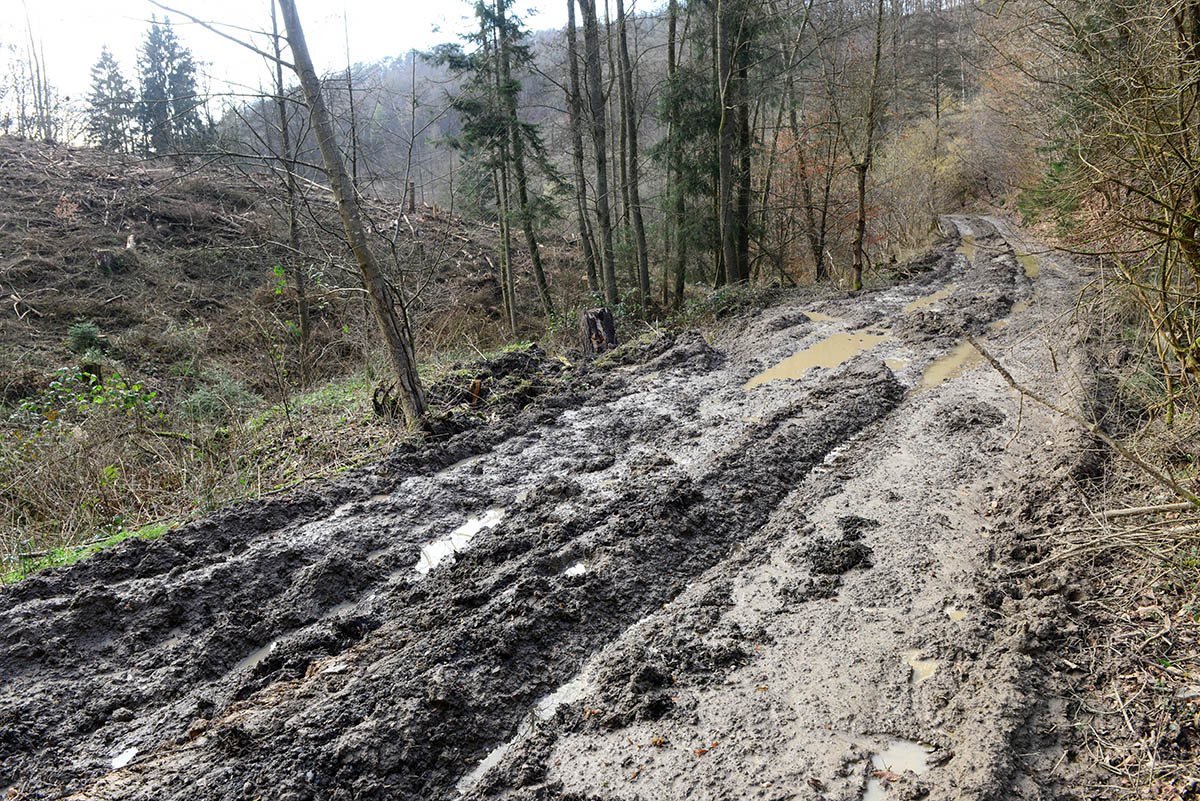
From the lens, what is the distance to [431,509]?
545cm

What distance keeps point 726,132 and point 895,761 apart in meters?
13.4

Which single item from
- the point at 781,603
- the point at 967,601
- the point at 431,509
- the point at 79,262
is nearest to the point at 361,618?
the point at 431,509

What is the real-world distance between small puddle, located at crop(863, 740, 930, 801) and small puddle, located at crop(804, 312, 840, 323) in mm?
9001

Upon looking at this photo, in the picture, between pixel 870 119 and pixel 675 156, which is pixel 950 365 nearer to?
pixel 870 119

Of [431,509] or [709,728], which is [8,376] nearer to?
[431,509]

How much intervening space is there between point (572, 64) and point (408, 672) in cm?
1514

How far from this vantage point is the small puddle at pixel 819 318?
11.1 m

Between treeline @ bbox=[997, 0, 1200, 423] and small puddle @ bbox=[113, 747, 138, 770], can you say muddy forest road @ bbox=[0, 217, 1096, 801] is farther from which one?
treeline @ bbox=[997, 0, 1200, 423]

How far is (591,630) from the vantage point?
382cm

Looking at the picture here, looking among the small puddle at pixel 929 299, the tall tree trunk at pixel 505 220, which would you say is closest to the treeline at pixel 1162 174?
the small puddle at pixel 929 299

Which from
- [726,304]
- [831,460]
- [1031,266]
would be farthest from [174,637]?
[1031,266]

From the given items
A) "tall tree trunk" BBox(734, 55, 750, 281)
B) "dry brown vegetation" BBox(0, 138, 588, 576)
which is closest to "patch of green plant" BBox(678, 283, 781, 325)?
"tall tree trunk" BBox(734, 55, 750, 281)

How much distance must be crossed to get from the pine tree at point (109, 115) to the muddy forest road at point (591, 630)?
932 inches

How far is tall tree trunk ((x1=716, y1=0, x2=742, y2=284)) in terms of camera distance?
13266mm
